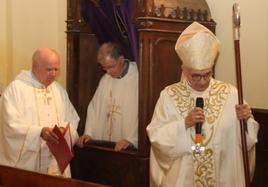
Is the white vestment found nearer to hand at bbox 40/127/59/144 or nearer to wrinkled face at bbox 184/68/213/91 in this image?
hand at bbox 40/127/59/144

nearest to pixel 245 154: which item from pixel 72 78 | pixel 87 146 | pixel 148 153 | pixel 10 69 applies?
pixel 148 153

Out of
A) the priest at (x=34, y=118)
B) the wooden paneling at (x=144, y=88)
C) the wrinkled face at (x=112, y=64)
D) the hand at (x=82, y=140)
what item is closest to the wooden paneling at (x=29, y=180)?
the priest at (x=34, y=118)

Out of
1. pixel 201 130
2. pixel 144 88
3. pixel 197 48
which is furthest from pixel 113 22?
pixel 201 130

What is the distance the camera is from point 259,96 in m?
5.49

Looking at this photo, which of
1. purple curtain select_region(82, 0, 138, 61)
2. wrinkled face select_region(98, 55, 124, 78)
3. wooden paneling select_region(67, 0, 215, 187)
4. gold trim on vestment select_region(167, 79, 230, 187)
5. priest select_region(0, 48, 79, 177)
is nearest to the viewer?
gold trim on vestment select_region(167, 79, 230, 187)

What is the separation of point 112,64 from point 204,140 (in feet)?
5.48

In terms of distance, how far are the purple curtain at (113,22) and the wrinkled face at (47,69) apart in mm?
727

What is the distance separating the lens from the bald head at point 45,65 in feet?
18.1

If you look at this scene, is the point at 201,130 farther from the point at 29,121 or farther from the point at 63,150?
the point at 29,121

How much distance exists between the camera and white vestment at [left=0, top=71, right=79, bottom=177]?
5414 mm

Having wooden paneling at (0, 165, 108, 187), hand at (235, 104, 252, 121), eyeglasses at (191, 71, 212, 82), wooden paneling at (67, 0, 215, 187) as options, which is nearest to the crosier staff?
hand at (235, 104, 252, 121)

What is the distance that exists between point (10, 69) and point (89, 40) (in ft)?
4.27

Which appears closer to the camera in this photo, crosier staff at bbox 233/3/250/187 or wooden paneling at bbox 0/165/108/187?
wooden paneling at bbox 0/165/108/187

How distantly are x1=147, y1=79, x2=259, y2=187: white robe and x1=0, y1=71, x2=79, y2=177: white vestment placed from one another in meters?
1.51
